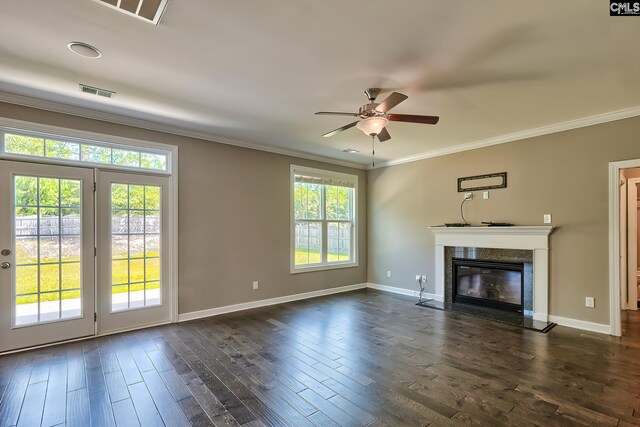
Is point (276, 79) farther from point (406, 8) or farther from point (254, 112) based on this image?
point (406, 8)

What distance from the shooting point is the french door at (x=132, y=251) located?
12.6 feet

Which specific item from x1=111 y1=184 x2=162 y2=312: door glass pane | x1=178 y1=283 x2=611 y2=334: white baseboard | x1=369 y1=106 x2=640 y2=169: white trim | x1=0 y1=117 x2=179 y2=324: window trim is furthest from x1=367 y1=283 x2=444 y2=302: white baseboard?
x1=111 y1=184 x2=162 y2=312: door glass pane

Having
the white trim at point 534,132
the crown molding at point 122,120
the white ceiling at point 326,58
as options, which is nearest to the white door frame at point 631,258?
the white trim at point 534,132

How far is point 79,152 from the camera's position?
3.73 metres

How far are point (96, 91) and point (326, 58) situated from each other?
245 cm

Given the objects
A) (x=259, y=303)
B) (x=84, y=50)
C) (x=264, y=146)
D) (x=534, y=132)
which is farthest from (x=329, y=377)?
(x=534, y=132)

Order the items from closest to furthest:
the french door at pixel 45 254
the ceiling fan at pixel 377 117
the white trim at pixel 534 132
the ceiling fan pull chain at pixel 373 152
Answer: the ceiling fan at pixel 377 117, the french door at pixel 45 254, the white trim at pixel 534 132, the ceiling fan pull chain at pixel 373 152

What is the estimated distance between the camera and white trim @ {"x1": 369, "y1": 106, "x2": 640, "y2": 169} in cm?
370

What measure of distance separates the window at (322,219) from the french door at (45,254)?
3.06m

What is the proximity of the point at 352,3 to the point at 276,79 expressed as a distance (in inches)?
45.6

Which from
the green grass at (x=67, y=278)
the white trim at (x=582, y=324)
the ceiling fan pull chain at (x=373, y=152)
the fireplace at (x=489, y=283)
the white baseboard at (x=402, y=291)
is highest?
the ceiling fan pull chain at (x=373, y=152)

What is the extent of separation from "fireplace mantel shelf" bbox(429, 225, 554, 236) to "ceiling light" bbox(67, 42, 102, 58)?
5.12 m

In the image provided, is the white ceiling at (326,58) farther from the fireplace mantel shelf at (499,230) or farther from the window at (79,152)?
the fireplace mantel shelf at (499,230)

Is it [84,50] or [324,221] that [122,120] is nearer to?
[84,50]
